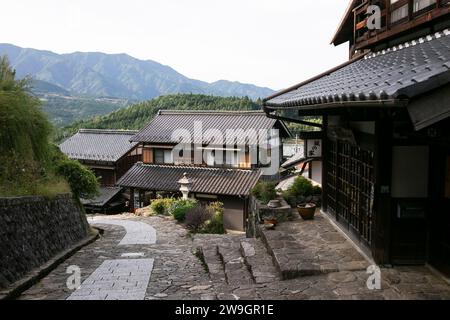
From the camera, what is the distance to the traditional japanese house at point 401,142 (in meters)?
4.34

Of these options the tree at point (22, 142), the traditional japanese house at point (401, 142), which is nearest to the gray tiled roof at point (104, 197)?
the tree at point (22, 142)

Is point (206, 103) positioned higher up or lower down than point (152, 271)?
higher up

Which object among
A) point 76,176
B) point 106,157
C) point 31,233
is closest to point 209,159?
point 106,157

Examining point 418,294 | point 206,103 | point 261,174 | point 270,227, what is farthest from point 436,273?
point 206,103

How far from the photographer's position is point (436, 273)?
6.38 metres

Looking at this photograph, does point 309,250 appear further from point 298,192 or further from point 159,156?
point 159,156

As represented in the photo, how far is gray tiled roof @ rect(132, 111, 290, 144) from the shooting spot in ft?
95.0

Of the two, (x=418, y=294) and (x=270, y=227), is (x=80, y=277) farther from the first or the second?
(x=418, y=294)

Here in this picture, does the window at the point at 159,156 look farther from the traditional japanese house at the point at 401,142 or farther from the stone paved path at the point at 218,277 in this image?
the traditional japanese house at the point at 401,142

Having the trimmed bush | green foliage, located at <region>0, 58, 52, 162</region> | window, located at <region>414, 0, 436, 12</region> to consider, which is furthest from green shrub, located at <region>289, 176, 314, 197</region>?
green foliage, located at <region>0, 58, 52, 162</region>

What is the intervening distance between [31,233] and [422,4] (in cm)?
957

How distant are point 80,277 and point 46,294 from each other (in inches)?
47.3

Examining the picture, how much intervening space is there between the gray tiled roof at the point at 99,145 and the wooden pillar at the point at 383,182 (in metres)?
30.6

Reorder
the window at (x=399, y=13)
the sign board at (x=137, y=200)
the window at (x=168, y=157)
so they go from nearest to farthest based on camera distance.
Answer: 1. the window at (x=399, y=13)
2. the window at (x=168, y=157)
3. the sign board at (x=137, y=200)
